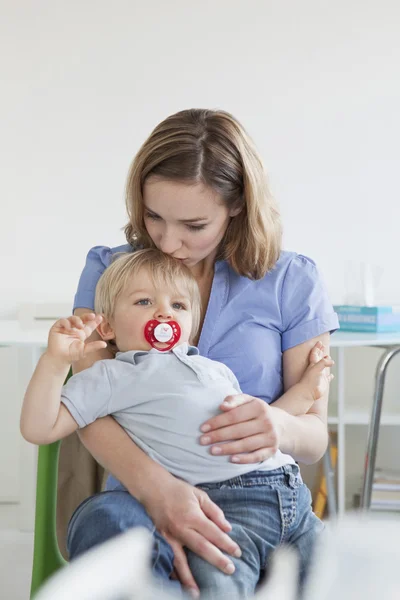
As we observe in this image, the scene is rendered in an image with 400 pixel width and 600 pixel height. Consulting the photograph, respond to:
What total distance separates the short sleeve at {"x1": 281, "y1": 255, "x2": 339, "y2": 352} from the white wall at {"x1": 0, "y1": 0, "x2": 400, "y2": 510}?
2048 mm

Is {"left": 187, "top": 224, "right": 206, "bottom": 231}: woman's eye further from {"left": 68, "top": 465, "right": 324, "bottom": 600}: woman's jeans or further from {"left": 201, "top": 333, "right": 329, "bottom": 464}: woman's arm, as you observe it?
{"left": 68, "top": 465, "right": 324, "bottom": 600}: woman's jeans

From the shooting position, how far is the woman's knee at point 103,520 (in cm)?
115

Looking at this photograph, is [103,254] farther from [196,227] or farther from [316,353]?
[316,353]

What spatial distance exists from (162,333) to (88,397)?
0.16 m

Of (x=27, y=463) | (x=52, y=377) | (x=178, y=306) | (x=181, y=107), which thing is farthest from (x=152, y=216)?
(x=181, y=107)

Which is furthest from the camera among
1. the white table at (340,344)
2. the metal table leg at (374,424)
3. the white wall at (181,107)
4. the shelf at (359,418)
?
the white wall at (181,107)

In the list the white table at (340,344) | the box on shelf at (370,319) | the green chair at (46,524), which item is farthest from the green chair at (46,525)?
the box on shelf at (370,319)

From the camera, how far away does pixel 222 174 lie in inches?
59.7

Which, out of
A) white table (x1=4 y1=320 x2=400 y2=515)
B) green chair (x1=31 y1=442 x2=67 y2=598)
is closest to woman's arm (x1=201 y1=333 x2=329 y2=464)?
green chair (x1=31 y1=442 x2=67 y2=598)

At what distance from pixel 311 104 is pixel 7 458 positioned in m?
1.94

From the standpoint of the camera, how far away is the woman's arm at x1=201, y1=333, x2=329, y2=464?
4.15 feet

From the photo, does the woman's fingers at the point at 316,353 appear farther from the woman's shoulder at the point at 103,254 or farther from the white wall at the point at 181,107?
the white wall at the point at 181,107

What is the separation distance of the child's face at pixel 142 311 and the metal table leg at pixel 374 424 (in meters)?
1.24

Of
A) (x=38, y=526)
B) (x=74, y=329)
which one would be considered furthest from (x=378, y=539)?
(x=38, y=526)
